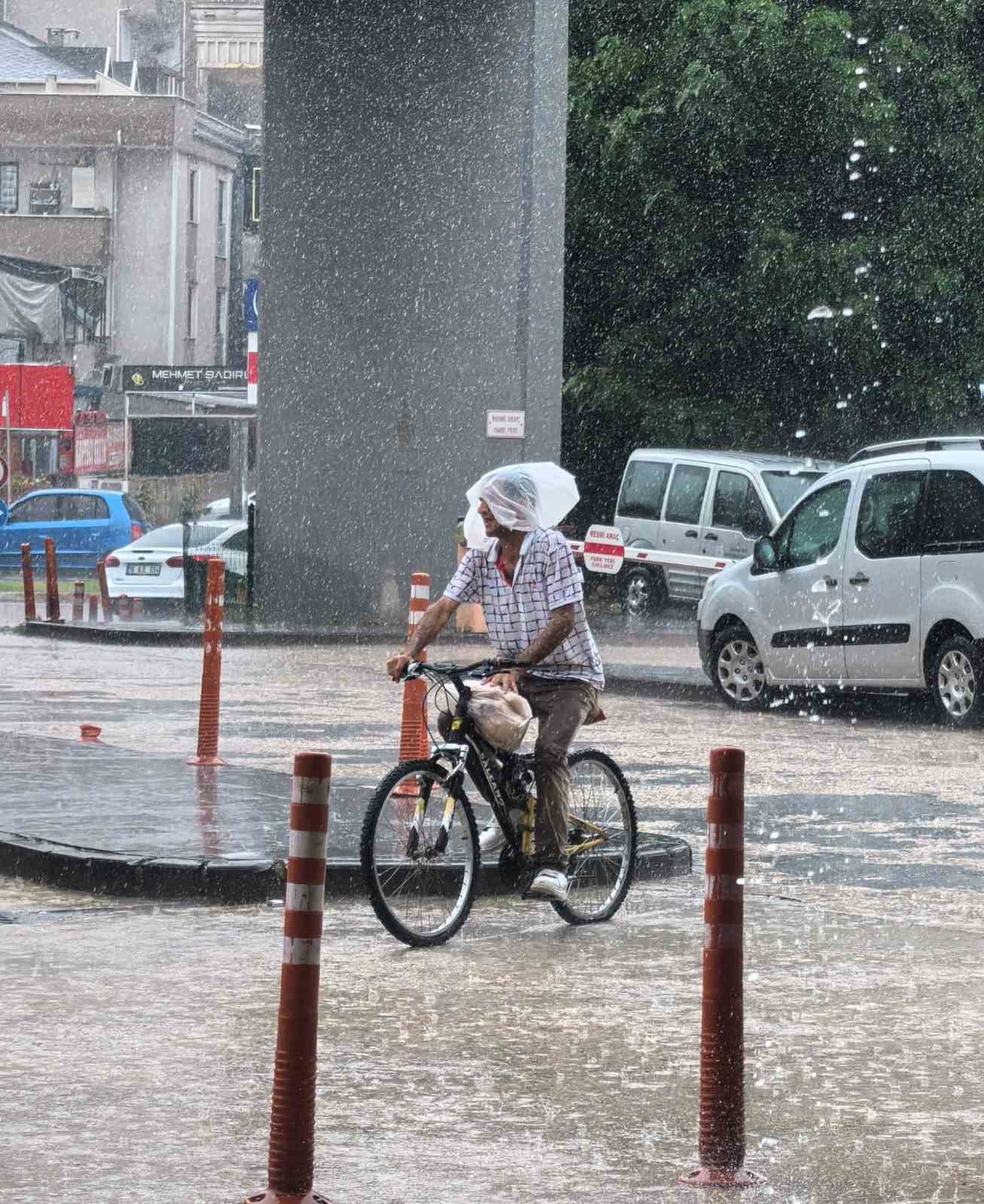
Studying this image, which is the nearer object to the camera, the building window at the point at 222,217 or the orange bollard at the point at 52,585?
the orange bollard at the point at 52,585

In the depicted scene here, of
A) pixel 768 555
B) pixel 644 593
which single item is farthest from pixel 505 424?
pixel 768 555

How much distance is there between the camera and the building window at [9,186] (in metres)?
62.3

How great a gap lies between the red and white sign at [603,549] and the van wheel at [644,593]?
9.94 ft

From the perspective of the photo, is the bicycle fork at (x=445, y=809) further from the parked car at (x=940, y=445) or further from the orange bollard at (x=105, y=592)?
the orange bollard at (x=105, y=592)

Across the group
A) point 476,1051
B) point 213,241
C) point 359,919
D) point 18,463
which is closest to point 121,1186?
point 476,1051

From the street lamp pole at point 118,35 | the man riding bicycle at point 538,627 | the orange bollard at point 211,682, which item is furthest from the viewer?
the street lamp pole at point 118,35

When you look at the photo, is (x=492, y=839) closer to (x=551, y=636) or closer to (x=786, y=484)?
(x=551, y=636)

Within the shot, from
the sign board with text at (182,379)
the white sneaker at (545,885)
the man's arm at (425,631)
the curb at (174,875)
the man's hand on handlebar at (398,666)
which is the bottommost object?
the curb at (174,875)

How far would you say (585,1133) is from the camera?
5539 millimetres

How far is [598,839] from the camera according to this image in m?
8.73

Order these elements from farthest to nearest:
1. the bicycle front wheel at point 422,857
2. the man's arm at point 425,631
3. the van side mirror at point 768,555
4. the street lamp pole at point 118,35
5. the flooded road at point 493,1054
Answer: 1. the street lamp pole at point 118,35
2. the van side mirror at point 768,555
3. the man's arm at point 425,631
4. the bicycle front wheel at point 422,857
5. the flooded road at point 493,1054

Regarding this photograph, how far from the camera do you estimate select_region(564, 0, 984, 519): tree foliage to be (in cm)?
2938

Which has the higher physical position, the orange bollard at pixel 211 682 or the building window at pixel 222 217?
the building window at pixel 222 217

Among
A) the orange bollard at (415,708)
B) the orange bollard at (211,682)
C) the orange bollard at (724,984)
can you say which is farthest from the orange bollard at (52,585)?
the orange bollard at (724,984)
